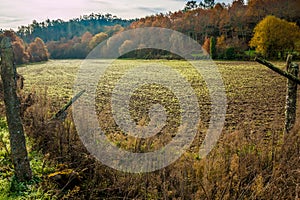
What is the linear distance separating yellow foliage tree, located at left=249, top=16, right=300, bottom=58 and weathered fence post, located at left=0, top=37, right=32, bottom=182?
47.4 meters

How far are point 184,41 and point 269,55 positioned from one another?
22.5 meters

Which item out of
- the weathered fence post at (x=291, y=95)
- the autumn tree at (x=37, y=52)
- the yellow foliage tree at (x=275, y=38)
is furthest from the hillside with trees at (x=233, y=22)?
the weathered fence post at (x=291, y=95)

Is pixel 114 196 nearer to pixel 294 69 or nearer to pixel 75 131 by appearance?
pixel 75 131

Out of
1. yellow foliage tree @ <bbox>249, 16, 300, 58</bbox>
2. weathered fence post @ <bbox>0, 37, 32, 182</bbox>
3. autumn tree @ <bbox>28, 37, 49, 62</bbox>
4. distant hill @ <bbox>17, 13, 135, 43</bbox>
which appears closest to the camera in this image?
weathered fence post @ <bbox>0, 37, 32, 182</bbox>

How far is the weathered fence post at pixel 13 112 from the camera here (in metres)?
4.71

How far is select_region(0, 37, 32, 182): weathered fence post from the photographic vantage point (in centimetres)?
471

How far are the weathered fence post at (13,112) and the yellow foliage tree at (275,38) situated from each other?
155 feet

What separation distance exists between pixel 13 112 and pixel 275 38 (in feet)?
165

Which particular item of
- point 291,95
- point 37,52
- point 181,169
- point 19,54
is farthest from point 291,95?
point 37,52

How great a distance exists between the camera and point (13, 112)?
485cm

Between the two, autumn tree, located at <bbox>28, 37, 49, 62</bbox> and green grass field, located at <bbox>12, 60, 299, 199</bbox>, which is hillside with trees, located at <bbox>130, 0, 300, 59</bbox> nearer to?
autumn tree, located at <bbox>28, 37, 49, 62</bbox>

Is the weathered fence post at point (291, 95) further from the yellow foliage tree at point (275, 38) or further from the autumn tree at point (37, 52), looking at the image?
the autumn tree at point (37, 52)

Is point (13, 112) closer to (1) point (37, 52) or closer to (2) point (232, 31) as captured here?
(2) point (232, 31)

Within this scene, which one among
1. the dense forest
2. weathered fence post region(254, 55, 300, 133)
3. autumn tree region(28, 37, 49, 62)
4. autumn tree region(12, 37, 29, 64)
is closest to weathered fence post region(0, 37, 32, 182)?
weathered fence post region(254, 55, 300, 133)
